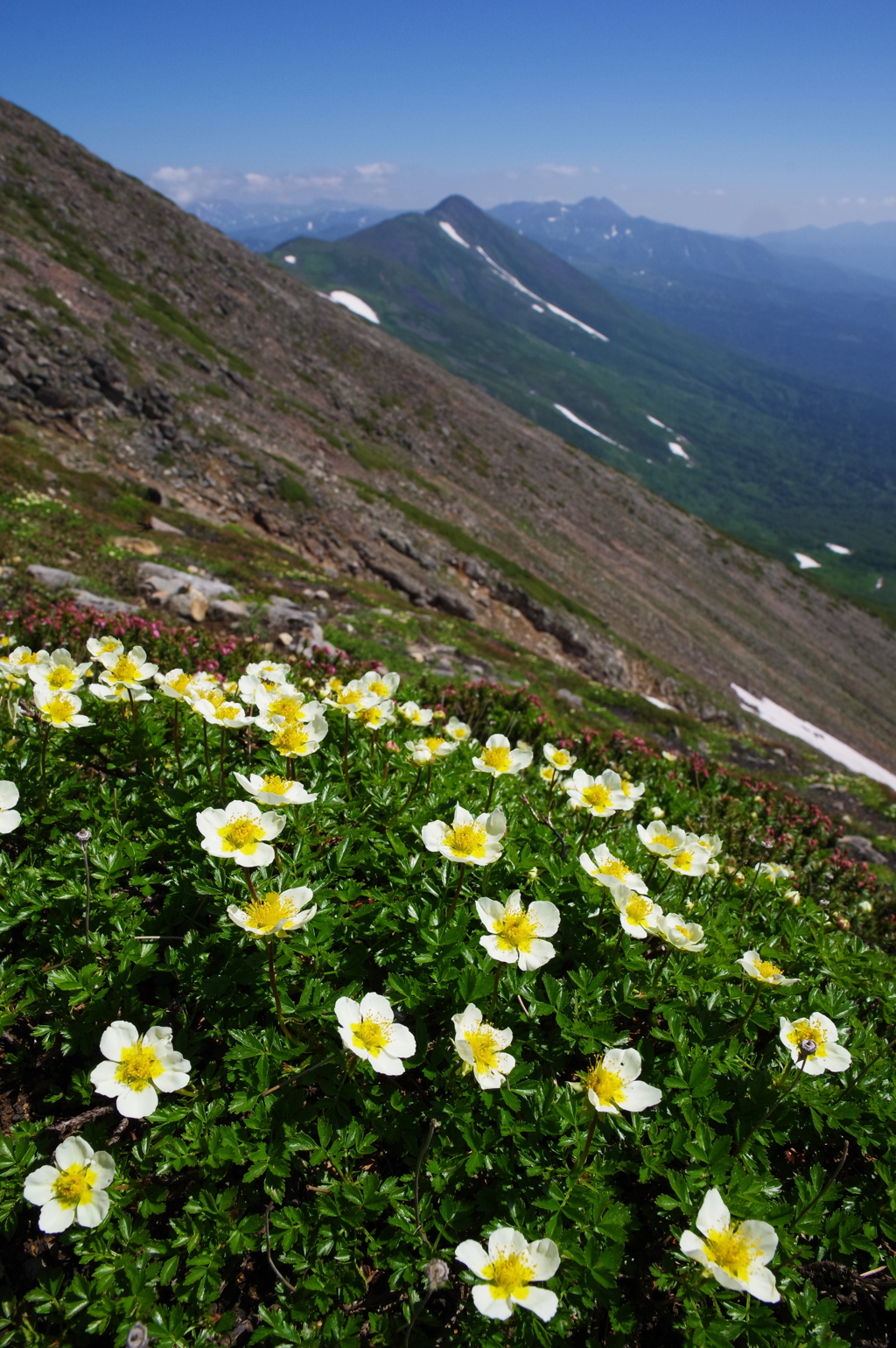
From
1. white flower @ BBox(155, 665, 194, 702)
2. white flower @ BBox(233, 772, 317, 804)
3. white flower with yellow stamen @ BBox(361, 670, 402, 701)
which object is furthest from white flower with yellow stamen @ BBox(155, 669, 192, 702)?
white flower with yellow stamen @ BBox(361, 670, 402, 701)

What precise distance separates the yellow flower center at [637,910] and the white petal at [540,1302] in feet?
4.92

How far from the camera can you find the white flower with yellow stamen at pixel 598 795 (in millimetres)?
4067

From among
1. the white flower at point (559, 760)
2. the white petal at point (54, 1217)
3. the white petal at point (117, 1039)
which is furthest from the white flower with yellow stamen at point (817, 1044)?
the white petal at point (54, 1217)

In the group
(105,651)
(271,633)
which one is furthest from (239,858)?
(271,633)

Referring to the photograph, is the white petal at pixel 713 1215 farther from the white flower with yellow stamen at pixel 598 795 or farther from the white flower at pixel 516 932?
the white flower with yellow stamen at pixel 598 795

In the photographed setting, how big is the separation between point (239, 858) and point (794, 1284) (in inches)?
109

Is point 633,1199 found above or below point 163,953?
below

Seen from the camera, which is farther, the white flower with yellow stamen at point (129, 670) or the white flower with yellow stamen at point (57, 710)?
the white flower with yellow stamen at point (129, 670)

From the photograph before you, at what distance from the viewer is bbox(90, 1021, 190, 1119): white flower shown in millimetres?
2527

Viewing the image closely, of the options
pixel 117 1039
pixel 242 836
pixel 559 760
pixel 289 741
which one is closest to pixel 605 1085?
pixel 242 836

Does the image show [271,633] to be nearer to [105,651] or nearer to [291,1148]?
[105,651]

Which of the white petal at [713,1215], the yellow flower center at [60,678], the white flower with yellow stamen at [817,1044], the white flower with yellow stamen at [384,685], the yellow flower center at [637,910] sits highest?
the yellow flower center at [60,678]

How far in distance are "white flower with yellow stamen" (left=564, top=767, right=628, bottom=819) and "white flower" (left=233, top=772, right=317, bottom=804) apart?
1.79m

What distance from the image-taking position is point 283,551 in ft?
87.6
